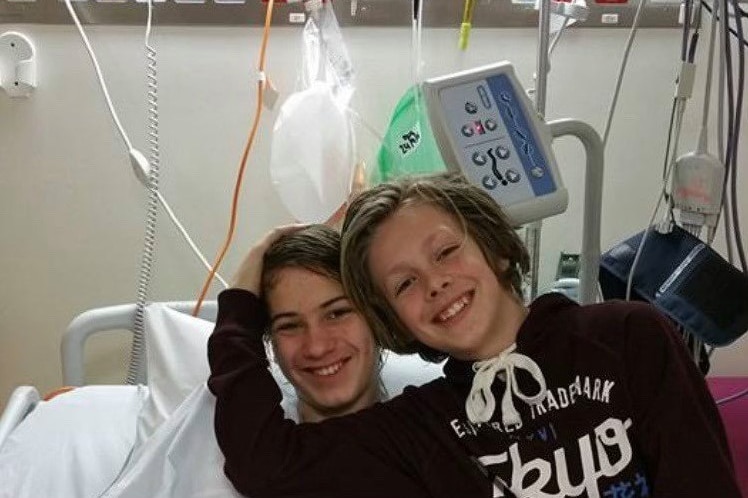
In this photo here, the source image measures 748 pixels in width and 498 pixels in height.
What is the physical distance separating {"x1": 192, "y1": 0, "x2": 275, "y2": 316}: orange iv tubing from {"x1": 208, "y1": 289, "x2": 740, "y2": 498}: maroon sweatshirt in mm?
635

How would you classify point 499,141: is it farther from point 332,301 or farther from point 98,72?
point 98,72

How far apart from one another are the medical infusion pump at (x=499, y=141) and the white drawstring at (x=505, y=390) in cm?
23

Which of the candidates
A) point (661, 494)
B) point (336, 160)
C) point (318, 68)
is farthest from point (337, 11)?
point (661, 494)

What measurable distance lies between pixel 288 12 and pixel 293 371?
0.91 metres

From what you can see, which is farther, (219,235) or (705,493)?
(219,235)

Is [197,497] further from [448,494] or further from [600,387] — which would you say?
[600,387]

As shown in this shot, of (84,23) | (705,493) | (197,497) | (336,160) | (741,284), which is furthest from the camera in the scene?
(84,23)

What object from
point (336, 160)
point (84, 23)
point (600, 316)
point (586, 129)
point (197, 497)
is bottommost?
point (197, 497)

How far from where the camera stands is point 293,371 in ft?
4.23

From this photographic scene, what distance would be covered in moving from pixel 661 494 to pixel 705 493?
0.06m

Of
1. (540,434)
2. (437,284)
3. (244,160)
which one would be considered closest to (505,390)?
(540,434)

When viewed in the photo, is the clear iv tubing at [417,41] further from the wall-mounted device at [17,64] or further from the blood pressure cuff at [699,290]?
the wall-mounted device at [17,64]

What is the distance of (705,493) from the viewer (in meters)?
1.07

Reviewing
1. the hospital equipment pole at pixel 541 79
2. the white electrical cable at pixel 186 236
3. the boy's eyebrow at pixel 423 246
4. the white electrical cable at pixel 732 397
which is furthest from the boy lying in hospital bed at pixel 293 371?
the white electrical cable at pixel 732 397
